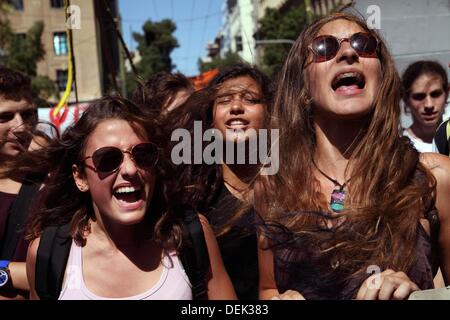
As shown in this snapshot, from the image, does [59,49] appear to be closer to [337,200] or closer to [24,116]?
[24,116]

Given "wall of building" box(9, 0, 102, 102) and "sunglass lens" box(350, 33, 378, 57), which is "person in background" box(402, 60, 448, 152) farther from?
"wall of building" box(9, 0, 102, 102)

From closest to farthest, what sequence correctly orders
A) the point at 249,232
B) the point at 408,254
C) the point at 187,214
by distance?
the point at 408,254 < the point at 187,214 < the point at 249,232

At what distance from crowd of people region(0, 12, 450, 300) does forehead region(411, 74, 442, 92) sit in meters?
1.86

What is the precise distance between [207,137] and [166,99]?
33.3 inches

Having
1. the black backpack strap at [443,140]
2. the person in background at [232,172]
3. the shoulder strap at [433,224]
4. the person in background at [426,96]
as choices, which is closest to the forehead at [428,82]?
the person in background at [426,96]

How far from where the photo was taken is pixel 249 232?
270cm

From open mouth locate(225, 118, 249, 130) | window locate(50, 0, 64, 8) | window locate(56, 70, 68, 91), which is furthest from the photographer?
window locate(56, 70, 68, 91)

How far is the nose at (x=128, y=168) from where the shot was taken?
2.35 meters

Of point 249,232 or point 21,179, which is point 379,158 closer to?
point 249,232

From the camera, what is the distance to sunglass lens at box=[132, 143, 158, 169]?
2404mm

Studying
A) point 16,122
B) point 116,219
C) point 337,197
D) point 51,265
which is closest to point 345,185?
point 337,197

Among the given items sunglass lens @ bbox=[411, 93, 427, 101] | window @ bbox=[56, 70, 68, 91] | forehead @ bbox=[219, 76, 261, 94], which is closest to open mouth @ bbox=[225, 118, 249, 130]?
forehead @ bbox=[219, 76, 261, 94]

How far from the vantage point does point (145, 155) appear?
2426 millimetres

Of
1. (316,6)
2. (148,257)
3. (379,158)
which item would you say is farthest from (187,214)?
(316,6)
